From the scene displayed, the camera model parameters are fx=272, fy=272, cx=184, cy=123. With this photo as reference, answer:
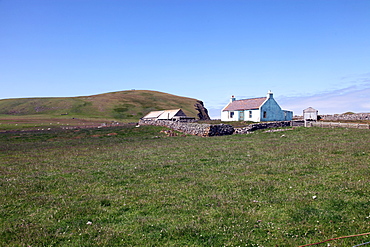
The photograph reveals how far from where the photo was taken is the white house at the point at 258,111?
6575cm

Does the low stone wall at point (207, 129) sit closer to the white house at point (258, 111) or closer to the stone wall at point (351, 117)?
the white house at point (258, 111)

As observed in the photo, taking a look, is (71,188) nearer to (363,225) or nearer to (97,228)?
(97,228)

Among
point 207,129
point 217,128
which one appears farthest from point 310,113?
point 207,129

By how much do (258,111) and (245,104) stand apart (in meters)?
5.91

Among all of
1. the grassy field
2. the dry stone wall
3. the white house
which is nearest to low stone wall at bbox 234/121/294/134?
the dry stone wall

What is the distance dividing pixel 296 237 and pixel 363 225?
2.13 m

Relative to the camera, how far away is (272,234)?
732 centimetres

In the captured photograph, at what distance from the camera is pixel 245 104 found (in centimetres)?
7044

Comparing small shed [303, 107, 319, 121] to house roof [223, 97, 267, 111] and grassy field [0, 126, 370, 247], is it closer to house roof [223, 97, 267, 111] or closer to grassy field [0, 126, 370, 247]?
house roof [223, 97, 267, 111]

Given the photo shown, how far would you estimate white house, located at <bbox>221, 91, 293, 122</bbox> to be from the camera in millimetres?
65750

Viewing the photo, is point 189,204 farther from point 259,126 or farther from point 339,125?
point 339,125

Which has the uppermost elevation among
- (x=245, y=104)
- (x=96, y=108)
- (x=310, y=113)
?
(x=96, y=108)

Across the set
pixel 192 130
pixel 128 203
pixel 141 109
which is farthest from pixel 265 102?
pixel 141 109

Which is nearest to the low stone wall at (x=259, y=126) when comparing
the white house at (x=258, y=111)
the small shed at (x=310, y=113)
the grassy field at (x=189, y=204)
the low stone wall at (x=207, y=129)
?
the low stone wall at (x=207, y=129)
